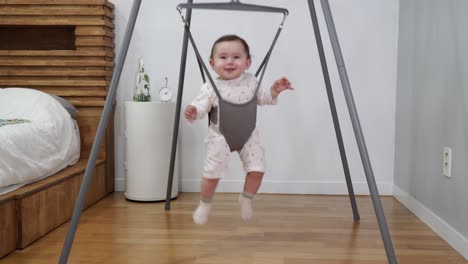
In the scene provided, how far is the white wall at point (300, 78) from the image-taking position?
3.05 m

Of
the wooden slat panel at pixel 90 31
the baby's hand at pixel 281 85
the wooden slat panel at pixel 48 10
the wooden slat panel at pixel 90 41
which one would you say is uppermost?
the wooden slat panel at pixel 48 10

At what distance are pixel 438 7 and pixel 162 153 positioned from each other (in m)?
1.68

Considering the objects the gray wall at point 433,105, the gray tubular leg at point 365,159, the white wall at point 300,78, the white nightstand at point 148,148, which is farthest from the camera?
the white wall at point 300,78

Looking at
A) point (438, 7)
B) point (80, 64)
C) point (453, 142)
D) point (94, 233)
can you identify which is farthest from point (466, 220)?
point (80, 64)

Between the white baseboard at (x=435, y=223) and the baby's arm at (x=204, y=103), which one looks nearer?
the baby's arm at (x=204, y=103)

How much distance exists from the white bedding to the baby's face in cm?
99

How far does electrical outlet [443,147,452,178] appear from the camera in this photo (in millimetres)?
2125

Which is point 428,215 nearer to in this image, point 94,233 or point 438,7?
point 438,7

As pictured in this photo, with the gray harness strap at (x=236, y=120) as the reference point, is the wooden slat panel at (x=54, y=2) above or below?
above

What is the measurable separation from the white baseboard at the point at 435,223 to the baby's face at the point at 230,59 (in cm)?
116

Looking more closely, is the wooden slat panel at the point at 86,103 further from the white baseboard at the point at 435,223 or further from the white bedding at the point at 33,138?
the white baseboard at the point at 435,223

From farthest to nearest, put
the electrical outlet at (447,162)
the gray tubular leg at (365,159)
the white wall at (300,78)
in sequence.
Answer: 1. the white wall at (300,78)
2. the electrical outlet at (447,162)
3. the gray tubular leg at (365,159)

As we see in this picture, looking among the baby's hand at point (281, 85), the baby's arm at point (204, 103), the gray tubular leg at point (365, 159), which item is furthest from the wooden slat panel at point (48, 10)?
the gray tubular leg at point (365, 159)

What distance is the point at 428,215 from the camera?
2.40 m
